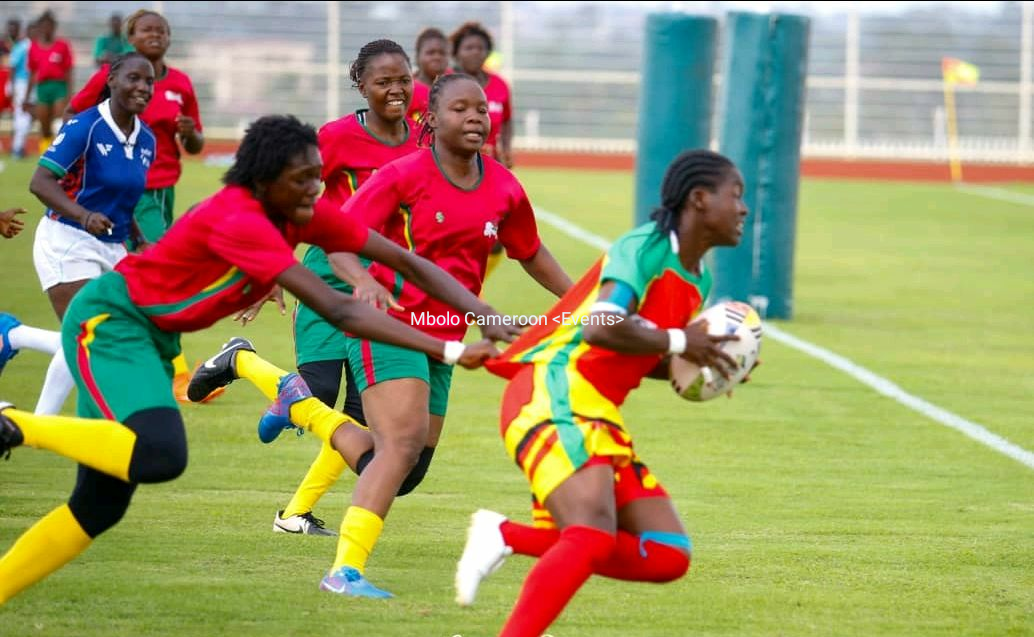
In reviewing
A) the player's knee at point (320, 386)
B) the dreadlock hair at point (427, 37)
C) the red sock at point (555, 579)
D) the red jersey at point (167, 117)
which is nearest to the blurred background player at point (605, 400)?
the red sock at point (555, 579)

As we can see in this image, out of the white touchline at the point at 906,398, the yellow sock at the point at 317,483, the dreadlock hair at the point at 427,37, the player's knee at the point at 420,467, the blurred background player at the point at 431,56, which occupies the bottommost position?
the white touchline at the point at 906,398

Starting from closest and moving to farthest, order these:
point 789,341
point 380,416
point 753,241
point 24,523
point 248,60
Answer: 1. point 380,416
2. point 24,523
3. point 789,341
4. point 753,241
5. point 248,60

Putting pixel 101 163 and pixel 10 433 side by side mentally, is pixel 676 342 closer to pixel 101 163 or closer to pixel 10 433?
pixel 10 433

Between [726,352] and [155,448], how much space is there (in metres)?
1.93

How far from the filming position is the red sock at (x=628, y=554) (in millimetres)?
5527

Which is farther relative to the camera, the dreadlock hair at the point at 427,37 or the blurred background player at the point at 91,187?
the dreadlock hair at the point at 427,37

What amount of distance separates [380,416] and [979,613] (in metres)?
2.42

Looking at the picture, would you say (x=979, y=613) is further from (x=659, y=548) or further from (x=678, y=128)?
(x=678, y=128)

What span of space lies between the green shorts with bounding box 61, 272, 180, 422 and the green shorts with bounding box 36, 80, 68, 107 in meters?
25.4

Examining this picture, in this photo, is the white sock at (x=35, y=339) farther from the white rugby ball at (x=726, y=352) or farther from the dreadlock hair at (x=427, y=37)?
the dreadlock hair at (x=427, y=37)

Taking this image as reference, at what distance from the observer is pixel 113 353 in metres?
5.72

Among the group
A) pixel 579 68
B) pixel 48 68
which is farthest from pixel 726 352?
pixel 579 68

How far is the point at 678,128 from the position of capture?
55.7 ft

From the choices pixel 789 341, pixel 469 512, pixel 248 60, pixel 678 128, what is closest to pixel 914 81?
pixel 248 60
